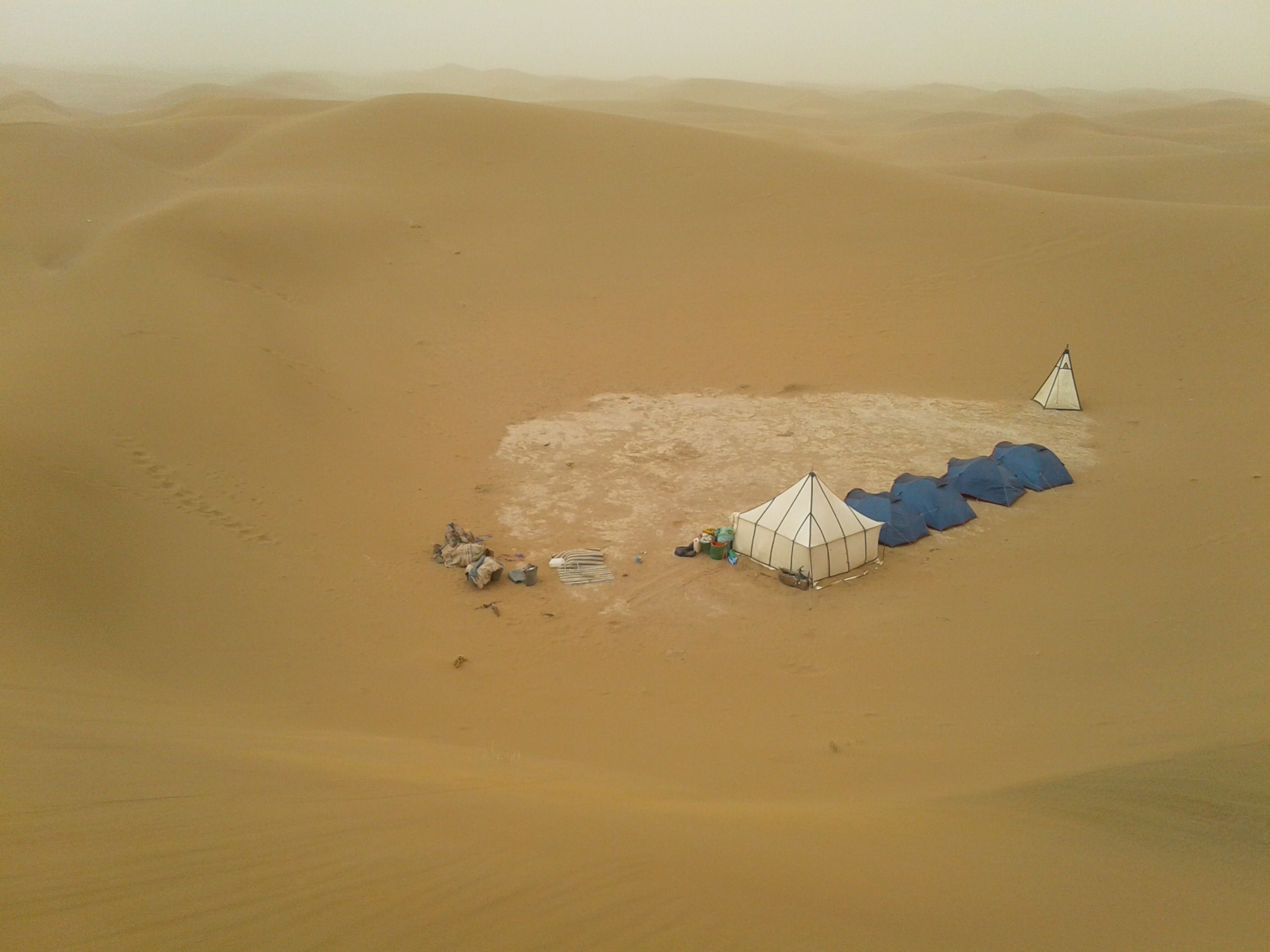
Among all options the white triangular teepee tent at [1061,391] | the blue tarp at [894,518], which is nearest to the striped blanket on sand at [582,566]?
the blue tarp at [894,518]

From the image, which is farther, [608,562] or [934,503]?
[934,503]

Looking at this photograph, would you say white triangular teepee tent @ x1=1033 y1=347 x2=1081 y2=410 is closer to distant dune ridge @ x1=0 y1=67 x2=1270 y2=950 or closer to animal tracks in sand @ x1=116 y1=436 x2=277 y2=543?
distant dune ridge @ x1=0 y1=67 x2=1270 y2=950

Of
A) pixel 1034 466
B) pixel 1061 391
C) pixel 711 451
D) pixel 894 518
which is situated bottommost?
pixel 711 451

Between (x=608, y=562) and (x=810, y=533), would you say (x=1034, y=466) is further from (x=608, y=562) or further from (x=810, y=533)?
(x=608, y=562)

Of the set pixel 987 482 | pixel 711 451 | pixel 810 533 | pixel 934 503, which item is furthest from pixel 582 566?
pixel 987 482

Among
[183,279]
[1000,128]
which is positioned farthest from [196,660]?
[1000,128]

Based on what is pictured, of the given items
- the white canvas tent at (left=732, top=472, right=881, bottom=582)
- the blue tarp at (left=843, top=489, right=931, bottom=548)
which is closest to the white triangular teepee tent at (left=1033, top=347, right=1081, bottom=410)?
the blue tarp at (left=843, top=489, right=931, bottom=548)
